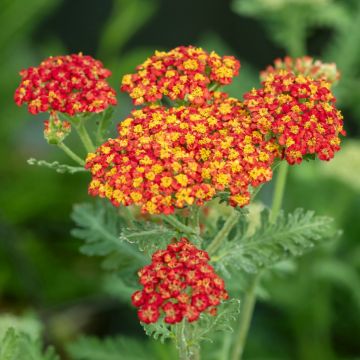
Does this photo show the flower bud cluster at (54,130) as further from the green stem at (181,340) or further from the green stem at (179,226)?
the green stem at (181,340)

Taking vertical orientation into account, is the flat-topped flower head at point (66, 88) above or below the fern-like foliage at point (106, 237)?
above

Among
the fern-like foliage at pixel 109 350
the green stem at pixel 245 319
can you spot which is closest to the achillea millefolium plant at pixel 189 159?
the green stem at pixel 245 319

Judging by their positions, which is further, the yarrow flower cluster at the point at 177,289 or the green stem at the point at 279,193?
the green stem at the point at 279,193

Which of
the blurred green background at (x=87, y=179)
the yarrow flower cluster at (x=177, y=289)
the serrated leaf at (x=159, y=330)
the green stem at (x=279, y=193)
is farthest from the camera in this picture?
the blurred green background at (x=87, y=179)

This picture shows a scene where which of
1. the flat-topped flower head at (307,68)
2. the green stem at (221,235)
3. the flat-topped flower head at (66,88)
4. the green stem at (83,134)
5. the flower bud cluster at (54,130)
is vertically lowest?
the green stem at (221,235)

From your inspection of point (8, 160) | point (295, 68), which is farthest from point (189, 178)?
point (8, 160)

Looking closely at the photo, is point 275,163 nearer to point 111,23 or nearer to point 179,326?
point 179,326

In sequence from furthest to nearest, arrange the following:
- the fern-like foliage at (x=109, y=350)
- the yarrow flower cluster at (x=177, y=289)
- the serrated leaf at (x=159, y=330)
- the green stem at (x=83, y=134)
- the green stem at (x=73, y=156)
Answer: the fern-like foliage at (x=109, y=350), the green stem at (x=83, y=134), the green stem at (x=73, y=156), the serrated leaf at (x=159, y=330), the yarrow flower cluster at (x=177, y=289)
